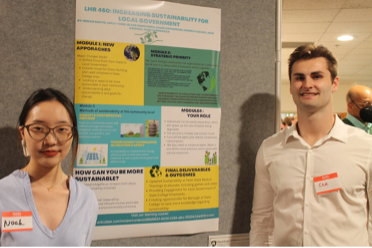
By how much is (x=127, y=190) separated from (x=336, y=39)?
420 centimetres

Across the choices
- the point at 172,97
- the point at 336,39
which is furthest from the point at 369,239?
the point at 336,39

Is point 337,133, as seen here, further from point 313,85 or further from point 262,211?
point 262,211

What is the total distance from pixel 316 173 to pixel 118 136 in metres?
0.83

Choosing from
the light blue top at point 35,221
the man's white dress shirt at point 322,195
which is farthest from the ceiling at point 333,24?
the light blue top at point 35,221

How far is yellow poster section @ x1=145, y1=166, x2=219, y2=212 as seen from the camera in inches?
45.6

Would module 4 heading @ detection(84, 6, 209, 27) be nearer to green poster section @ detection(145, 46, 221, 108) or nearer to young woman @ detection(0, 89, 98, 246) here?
green poster section @ detection(145, 46, 221, 108)

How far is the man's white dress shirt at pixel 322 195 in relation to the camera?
3.27 ft

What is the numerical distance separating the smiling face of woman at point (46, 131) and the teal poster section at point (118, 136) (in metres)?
0.16

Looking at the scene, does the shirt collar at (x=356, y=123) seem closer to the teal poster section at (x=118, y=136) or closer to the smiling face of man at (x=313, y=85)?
the smiling face of man at (x=313, y=85)

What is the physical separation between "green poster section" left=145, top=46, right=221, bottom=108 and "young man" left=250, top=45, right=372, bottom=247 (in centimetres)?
35

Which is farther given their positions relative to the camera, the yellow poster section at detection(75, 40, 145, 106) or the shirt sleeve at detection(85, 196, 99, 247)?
the yellow poster section at detection(75, 40, 145, 106)

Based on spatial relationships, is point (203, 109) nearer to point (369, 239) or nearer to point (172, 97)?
point (172, 97)

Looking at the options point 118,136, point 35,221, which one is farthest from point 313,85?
point 35,221

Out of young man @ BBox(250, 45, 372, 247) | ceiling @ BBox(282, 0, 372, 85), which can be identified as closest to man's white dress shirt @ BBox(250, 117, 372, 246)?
young man @ BBox(250, 45, 372, 247)
